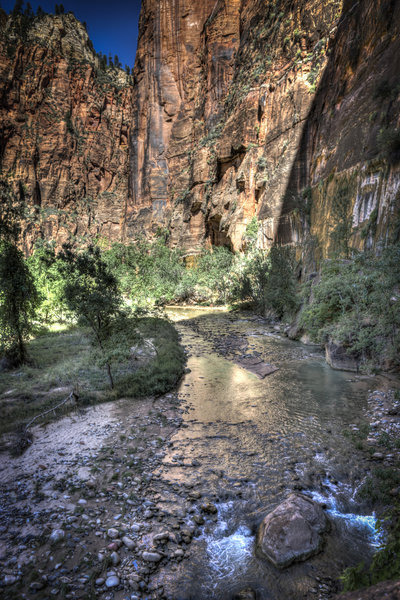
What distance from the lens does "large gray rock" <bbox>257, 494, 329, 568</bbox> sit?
167 inches

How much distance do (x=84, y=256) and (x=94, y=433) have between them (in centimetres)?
607

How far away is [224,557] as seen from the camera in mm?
4398

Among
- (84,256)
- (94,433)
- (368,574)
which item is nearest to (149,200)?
(84,256)

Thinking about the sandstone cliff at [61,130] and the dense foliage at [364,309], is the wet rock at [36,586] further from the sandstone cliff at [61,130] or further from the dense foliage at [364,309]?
the sandstone cliff at [61,130]

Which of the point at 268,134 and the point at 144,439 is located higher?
the point at 268,134

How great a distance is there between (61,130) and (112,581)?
314ft

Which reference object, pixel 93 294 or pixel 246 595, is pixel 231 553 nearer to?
pixel 246 595

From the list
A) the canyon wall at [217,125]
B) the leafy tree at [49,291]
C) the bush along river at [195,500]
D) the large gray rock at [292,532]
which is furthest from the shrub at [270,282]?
the large gray rock at [292,532]

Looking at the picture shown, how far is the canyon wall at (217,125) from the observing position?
23.4m

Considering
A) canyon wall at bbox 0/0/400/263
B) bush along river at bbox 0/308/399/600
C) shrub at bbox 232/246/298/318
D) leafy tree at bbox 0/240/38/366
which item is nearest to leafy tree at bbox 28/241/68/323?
leafy tree at bbox 0/240/38/366

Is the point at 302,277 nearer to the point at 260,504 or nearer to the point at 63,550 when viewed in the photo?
the point at 260,504

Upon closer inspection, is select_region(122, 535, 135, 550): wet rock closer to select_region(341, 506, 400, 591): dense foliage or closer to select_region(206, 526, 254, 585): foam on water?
select_region(206, 526, 254, 585): foam on water

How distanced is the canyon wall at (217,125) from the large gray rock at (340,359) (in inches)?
302

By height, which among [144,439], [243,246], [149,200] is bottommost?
[144,439]
